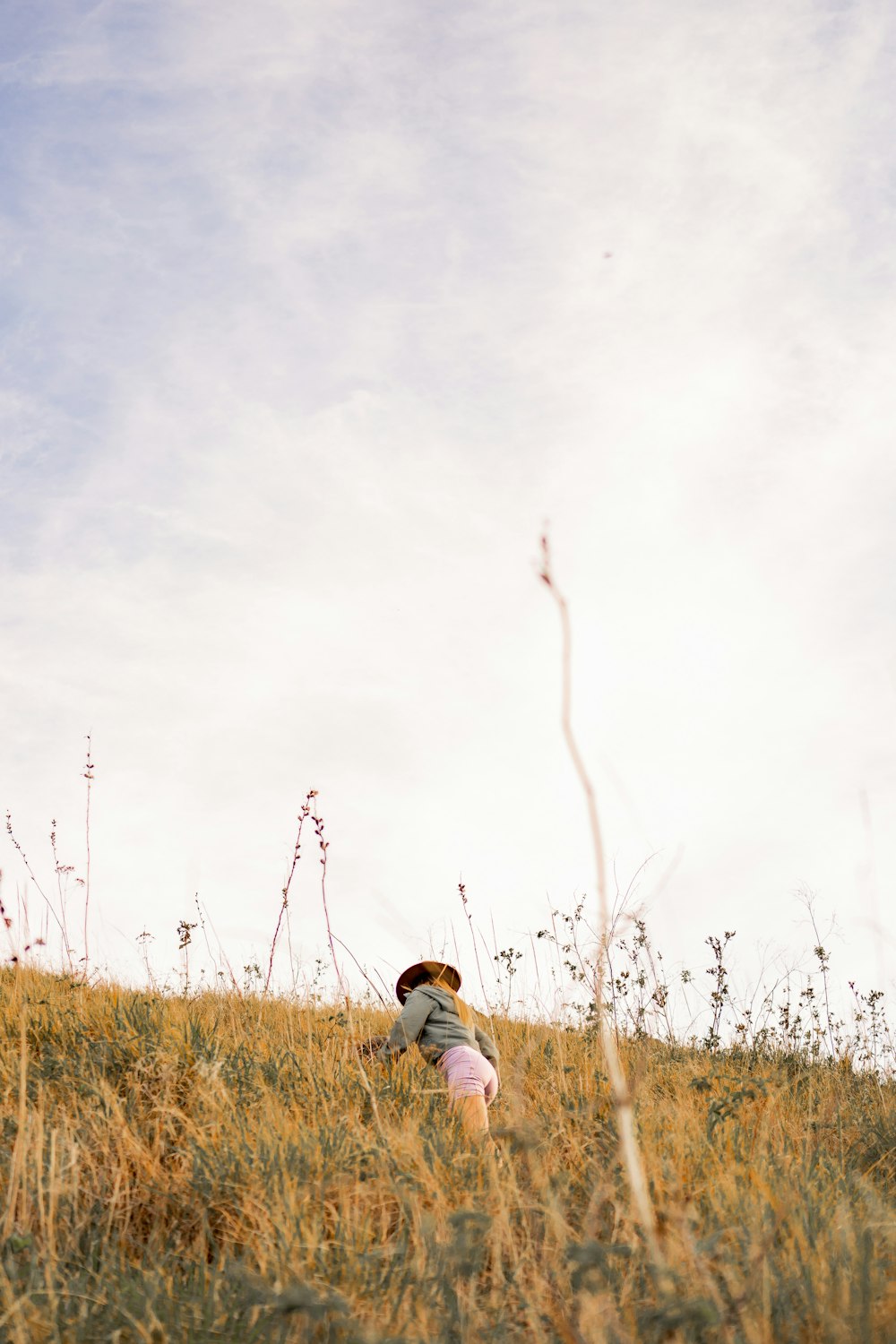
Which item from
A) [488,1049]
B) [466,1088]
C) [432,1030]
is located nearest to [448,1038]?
[432,1030]

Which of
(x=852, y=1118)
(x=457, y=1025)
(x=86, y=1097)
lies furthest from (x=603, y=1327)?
(x=852, y=1118)

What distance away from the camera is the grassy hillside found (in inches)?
89.0

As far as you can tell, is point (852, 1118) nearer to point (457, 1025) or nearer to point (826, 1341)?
point (457, 1025)

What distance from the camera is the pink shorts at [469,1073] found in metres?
4.44

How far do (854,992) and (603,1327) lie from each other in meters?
5.83

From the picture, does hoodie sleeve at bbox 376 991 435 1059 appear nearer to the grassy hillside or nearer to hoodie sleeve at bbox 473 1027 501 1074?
hoodie sleeve at bbox 473 1027 501 1074

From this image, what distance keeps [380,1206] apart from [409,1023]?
2.17 m

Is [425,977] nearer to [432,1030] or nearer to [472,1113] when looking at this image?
[432,1030]

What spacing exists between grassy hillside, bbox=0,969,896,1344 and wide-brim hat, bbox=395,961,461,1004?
1.05 metres

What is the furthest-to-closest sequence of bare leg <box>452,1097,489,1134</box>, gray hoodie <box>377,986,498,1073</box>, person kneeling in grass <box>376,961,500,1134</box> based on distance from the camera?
gray hoodie <box>377,986,498,1073</box>
person kneeling in grass <box>376,961,500,1134</box>
bare leg <box>452,1097,489,1134</box>

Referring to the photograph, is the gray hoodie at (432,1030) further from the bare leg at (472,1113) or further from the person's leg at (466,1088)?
the bare leg at (472,1113)

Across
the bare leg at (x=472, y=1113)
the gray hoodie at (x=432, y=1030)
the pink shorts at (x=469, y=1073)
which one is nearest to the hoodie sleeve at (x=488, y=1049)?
the gray hoodie at (x=432, y=1030)

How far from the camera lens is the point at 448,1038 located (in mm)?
5023

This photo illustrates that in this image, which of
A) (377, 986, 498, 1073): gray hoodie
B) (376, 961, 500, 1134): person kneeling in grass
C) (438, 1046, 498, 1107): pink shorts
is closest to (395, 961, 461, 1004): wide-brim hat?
(376, 961, 500, 1134): person kneeling in grass
